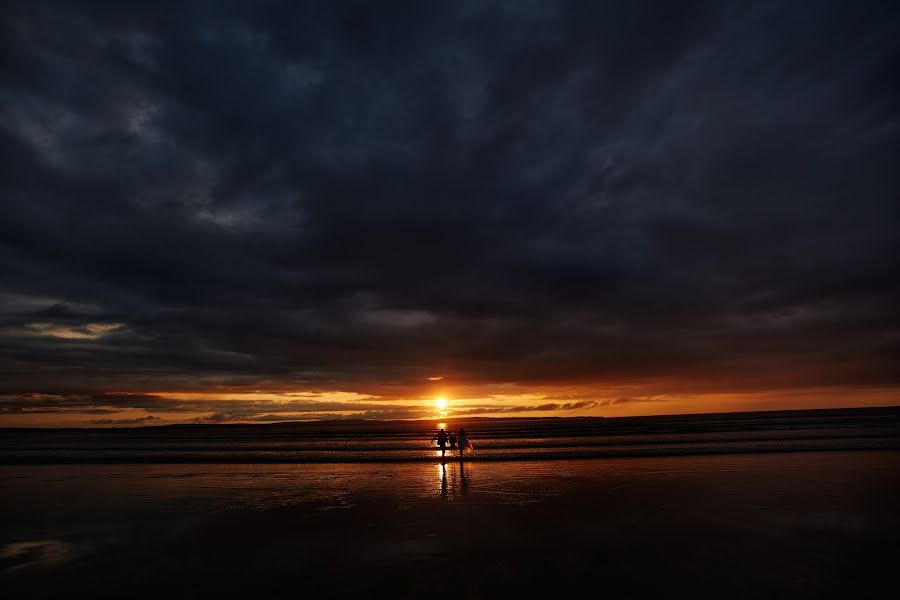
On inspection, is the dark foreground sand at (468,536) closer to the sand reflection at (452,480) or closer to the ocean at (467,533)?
the ocean at (467,533)

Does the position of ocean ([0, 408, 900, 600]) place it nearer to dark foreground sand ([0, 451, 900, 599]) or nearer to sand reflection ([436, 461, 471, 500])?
dark foreground sand ([0, 451, 900, 599])

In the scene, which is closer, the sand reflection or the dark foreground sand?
the dark foreground sand

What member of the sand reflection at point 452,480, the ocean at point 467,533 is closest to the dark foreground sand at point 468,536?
the ocean at point 467,533

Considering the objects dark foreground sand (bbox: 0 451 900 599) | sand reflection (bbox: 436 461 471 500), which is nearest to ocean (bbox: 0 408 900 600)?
dark foreground sand (bbox: 0 451 900 599)

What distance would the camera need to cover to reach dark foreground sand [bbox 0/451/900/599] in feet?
30.8

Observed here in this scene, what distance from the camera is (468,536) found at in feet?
41.4

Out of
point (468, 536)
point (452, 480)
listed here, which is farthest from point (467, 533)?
point (452, 480)

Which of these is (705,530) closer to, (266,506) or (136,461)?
(266,506)

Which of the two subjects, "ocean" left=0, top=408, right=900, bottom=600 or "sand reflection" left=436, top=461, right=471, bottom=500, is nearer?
"ocean" left=0, top=408, right=900, bottom=600

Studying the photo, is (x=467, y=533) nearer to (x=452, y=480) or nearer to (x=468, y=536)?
(x=468, y=536)

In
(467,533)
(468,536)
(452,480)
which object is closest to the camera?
(468,536)

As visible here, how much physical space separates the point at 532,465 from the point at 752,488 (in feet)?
40.8

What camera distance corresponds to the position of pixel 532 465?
92.6 ft

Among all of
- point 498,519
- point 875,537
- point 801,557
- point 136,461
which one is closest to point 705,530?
point 801,557
